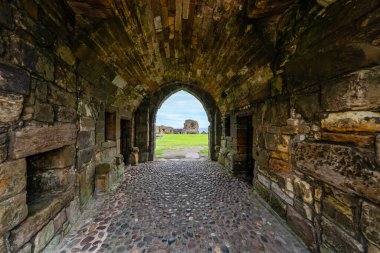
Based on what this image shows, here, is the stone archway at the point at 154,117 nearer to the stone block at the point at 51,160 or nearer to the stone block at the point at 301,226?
the stone block at the point at 51,160

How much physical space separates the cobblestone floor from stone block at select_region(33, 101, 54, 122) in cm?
151

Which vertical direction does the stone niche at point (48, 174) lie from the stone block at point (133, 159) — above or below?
above

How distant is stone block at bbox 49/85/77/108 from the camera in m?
1.85

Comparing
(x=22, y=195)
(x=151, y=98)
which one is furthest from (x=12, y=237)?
(x=151, y=98)

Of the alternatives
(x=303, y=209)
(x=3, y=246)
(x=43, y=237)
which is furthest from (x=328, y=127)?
(x=43, y=237)

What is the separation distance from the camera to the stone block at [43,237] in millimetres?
1545

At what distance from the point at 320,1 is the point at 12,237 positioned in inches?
137

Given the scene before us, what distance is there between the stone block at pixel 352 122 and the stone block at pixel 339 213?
70 centimetres

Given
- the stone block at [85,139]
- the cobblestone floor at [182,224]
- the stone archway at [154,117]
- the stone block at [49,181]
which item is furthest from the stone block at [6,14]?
the stone archway at [154,117]

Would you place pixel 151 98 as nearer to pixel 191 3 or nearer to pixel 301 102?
pixel 191 3

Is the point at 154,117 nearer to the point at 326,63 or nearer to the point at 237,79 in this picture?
the point at 237,79

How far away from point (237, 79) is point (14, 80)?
3534 mm

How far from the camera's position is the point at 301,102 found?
6.39 feet

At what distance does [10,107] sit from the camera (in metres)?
1.31
